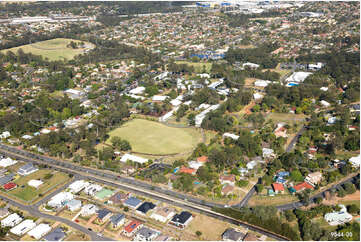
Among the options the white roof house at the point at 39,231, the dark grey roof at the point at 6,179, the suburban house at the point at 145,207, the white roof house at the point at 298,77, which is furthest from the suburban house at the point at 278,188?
the white roof house at the point at 298,77

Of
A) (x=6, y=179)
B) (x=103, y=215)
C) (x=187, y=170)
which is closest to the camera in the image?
(x=103, y=215)

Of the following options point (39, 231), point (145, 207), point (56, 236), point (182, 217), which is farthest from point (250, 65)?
point (39, 231)

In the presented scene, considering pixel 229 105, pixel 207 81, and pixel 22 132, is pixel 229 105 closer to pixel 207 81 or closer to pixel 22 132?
pixel 207 81

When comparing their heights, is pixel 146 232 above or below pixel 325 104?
below

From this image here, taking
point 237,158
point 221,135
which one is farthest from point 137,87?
point 237,158

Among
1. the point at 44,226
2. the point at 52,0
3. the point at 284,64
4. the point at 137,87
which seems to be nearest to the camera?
the point at 44,226

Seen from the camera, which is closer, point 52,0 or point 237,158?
point 237,158

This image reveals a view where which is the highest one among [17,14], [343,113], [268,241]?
[17,14]

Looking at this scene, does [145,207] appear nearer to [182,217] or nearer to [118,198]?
[118,198]
